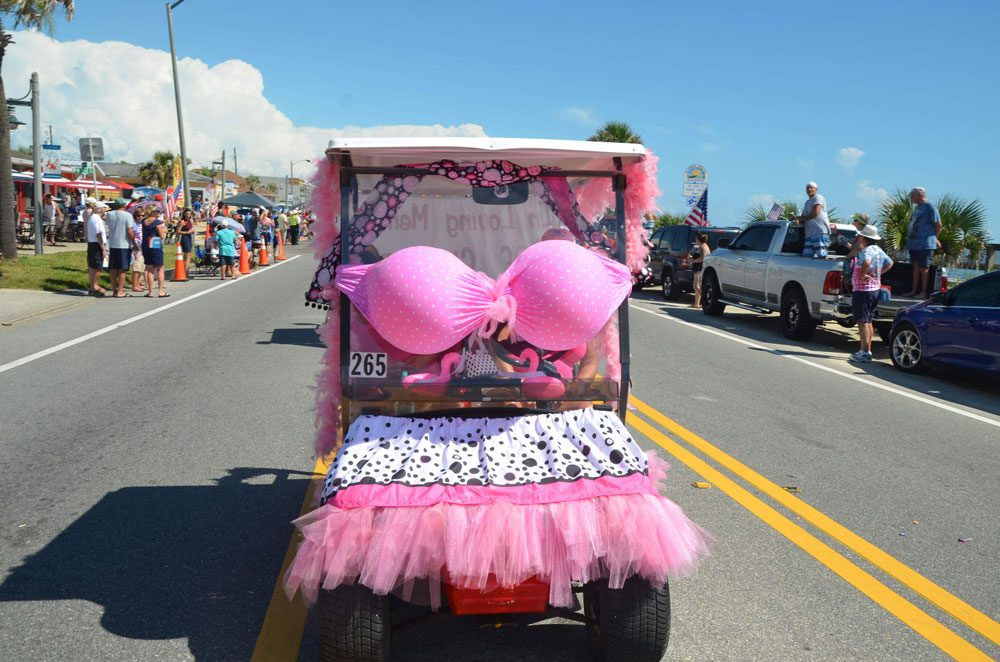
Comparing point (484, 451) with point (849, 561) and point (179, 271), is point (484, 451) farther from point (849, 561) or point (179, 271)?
point (179, 271)

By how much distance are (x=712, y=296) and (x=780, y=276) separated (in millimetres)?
2834

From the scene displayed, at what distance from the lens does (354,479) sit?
10.2 feet

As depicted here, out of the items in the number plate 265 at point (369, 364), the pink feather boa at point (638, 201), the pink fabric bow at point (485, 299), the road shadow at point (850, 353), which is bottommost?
the road shadow at point (850, 353)

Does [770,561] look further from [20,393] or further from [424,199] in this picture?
[20,393]

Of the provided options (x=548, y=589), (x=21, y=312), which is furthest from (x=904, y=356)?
(x=21, y=312)

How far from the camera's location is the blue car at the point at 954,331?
10.3 meters

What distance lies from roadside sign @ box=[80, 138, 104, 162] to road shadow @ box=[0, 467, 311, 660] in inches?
827

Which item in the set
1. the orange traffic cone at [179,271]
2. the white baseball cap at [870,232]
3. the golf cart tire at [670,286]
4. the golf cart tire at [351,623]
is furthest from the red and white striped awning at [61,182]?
the golf cart tire at [351,623]

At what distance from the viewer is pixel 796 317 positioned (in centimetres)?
1457

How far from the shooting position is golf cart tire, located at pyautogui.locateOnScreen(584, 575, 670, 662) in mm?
3180

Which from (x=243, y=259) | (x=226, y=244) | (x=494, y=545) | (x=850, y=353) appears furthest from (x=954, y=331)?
(x=243, y=259)

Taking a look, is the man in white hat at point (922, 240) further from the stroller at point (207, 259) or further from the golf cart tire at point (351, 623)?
the stroller at point (207, 259)

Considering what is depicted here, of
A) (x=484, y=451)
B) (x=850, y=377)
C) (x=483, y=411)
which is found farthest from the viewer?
(x=850, y=377)

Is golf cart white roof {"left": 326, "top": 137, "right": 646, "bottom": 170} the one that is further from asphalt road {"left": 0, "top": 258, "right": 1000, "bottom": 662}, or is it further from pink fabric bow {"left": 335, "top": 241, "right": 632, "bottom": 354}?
asphalt road {"left": 0, "top": 258, "right": 1000, "bottom": 662}
